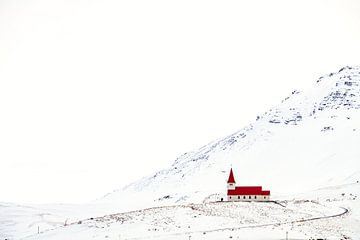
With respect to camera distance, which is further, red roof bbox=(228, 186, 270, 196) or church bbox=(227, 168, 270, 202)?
red roof bbox=(228, 186, 270, 196)

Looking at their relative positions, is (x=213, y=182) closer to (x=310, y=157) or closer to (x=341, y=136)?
(x=310, y=157)

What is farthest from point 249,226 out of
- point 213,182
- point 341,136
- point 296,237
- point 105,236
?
point 341,136

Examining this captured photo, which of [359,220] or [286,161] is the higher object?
[286,161]

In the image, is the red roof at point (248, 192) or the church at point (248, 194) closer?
the church at point (248, 194)

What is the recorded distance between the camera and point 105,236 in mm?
56625

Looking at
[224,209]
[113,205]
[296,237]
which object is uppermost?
[113,205]

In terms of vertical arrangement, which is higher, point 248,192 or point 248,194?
point 248,192

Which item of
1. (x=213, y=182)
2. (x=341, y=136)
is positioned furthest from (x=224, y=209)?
(x=341, y=136)

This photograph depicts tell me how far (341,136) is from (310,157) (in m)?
17.4

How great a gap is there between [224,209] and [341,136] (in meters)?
136

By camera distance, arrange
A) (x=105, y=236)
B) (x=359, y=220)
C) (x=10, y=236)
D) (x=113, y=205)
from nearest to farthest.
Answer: (x=105, y=236) → (x=359, y=220) → (x=10, y=236) → (x=113, y=205)

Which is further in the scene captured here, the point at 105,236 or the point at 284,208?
the point at 284,208

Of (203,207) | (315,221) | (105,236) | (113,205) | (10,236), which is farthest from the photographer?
(113,205)

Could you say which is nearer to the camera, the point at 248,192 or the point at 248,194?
the point at 248,194
